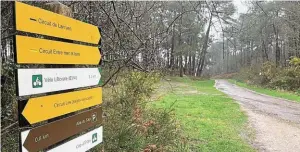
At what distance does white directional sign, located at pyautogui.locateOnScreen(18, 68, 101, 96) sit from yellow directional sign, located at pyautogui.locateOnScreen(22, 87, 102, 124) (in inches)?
2.9

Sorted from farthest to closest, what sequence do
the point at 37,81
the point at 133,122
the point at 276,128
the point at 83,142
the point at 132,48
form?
the point at 276,128
the point at 133,122
the point at 132,48
the point at 83,142
the point at 37,81

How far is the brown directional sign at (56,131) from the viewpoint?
2391mm

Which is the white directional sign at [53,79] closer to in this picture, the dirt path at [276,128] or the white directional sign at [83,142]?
the white directional sign at [83,142]

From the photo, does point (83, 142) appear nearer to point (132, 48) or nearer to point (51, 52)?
point (51, 52)

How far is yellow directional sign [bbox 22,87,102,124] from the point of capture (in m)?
2.44

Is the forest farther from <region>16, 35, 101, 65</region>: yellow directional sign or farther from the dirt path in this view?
the dirt path

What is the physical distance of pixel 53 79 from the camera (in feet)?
8.95

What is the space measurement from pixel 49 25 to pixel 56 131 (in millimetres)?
932

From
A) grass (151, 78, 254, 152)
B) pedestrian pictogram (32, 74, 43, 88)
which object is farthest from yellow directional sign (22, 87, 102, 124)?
grass (151, 78, 254, 152)

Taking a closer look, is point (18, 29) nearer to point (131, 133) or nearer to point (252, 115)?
point (131, 133)

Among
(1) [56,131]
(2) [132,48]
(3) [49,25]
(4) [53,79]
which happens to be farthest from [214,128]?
(3) [49,25]

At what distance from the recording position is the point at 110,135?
16.0 feet

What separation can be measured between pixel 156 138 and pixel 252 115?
7.20m

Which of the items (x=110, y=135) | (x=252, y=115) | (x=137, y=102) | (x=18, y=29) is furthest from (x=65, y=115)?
(x=252, y=115)
